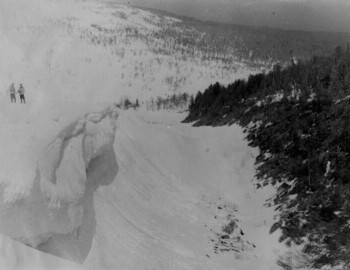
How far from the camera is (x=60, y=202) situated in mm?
8789

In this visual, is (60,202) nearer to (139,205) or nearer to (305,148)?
(139,205)

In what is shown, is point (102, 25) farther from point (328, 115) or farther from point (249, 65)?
point (328, 115)

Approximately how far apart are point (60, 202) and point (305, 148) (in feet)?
42.4

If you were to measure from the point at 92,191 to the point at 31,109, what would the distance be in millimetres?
3116

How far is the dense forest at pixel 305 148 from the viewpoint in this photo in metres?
12.9

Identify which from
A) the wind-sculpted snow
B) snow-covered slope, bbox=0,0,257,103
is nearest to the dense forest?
the wind-sculpted snow

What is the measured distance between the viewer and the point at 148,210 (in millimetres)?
13250

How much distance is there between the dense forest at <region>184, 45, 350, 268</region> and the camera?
12938 millimetres

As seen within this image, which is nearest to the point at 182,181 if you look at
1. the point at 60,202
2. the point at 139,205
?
the point at 139,205

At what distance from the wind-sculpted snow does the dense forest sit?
7.09m

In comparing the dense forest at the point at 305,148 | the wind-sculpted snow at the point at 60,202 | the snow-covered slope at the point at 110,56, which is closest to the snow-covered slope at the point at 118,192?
the wind-sculpted snow at the point at 60,202

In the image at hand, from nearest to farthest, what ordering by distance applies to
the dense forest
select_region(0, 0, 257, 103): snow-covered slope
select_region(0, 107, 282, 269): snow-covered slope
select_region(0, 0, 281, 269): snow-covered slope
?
select_region(0, 0, 281, 269): snow-covered slope → select_region(0, 107, 282, 269): snow-covered slope → the dense forest → select_region(0, 0, 257, 103): snow-covered slope

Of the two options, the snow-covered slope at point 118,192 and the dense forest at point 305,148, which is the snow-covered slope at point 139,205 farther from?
the dense forest at point 305,148

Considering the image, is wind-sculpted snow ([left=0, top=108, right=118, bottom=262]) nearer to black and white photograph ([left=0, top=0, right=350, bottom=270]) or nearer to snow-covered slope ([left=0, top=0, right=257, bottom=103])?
black and white photograph ([left=0, top=0, right=350, bottom=270])
